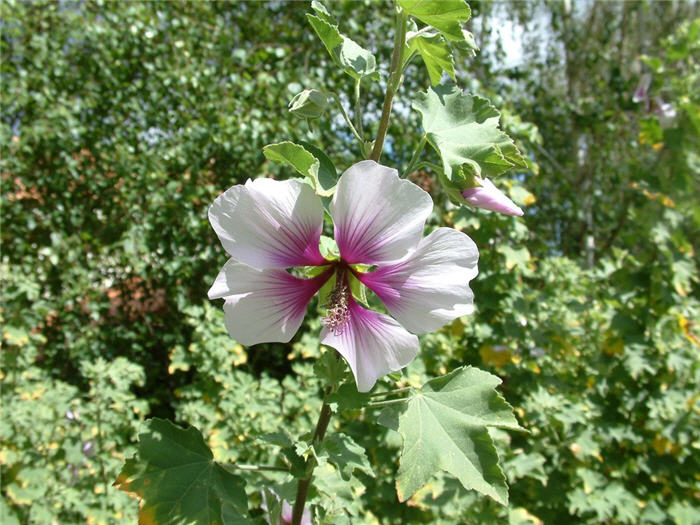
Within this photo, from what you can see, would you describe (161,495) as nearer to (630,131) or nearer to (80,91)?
(80,91)

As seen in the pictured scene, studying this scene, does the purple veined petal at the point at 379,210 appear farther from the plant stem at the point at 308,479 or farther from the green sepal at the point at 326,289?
the plant stem at the point at 308,479

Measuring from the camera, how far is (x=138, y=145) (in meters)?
3.68

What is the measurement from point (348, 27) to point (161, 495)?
11.7 ft

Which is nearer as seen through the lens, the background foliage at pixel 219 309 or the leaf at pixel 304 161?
the leaf at pixel 304 161

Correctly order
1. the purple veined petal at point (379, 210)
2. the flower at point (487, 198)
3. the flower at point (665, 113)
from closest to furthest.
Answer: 1. the purple veined petal at point (379, 210)
2. the flower at point (487, 198)
3. the flower at point (665, 113)

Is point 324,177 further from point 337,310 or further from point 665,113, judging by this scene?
point 665,113

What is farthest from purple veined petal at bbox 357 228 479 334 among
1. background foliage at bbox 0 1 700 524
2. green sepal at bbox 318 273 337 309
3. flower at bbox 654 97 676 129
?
flower at bbox 654 97 676 129

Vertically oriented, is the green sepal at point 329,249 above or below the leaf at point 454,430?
above

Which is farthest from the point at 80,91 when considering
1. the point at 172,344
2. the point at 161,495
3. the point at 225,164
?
the point at 161,495

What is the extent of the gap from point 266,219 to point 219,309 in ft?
6.87

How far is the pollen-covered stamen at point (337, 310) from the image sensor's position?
82 centimetres

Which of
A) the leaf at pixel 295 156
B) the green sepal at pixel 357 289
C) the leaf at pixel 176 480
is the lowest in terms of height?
the leaf at pixel 176 480

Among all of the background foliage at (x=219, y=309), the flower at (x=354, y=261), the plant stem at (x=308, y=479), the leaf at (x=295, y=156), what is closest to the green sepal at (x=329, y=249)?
the flower at (x=354, y=261)

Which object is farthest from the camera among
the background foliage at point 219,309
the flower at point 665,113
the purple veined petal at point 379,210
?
the flower at point 665,113
